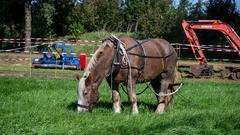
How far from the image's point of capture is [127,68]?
10.4 metres

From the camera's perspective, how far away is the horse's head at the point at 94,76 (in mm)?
9898

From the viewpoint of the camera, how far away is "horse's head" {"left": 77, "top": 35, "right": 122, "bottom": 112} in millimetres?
9898

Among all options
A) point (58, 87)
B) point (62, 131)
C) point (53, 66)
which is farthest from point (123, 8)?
point (62, 131)

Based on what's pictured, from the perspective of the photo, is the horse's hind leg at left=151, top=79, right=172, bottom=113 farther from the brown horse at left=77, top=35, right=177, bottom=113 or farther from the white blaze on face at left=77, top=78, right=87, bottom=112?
the white blaze on face at left=77, top=78, right=87, bottom=112

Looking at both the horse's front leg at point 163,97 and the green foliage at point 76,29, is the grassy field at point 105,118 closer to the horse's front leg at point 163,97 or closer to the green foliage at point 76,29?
the horse's front leg at point 163,97

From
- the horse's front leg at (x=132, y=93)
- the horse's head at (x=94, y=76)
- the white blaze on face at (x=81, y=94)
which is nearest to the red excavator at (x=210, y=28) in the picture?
the horse's front leg at (x=132, y=93)

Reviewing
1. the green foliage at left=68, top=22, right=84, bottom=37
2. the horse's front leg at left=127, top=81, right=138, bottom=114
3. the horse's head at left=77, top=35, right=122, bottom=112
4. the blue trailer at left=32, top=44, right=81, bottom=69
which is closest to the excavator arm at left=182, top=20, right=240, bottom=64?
the blue trailer at left=32, top=44, right=81, bottom=69

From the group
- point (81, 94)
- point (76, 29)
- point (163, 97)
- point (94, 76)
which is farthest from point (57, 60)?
point (76, 29)

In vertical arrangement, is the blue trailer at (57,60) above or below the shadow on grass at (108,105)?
below

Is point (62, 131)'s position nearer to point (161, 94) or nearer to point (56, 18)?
point (161, 94)

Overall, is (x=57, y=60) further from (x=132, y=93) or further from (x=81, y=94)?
(x=81, y=94)

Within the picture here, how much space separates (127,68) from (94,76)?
0.81m

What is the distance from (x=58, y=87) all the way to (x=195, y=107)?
5.56 m

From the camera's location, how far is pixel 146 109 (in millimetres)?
11648
